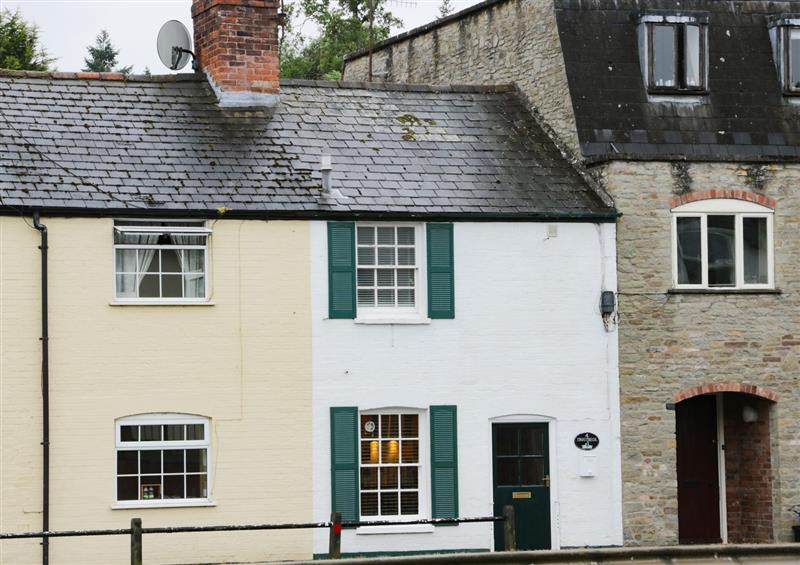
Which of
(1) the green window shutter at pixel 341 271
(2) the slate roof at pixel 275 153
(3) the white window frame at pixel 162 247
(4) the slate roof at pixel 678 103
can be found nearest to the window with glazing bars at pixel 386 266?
(1) the green window shutter at pixel 341 271

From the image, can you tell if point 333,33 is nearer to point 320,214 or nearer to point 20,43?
point 20,43

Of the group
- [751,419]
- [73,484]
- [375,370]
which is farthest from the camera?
[751,419]

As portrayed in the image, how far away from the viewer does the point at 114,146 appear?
22.2 meters

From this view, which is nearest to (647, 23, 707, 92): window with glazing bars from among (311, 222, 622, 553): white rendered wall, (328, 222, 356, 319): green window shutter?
(311, 222, 622, 553): white rendered wall

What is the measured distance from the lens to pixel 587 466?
22.5m

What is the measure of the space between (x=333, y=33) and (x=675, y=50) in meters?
27.0

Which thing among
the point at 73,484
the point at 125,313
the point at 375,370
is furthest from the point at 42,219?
the point at 375,370

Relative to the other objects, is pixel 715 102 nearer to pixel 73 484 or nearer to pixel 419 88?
pixel 419 88

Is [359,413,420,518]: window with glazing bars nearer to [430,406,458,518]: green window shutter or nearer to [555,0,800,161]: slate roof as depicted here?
[430,406,458,518]: green window shutter

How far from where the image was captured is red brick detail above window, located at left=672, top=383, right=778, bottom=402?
22969 mm

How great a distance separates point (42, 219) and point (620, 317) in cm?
804

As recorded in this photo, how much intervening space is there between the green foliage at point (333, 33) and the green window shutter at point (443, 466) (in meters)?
27.5

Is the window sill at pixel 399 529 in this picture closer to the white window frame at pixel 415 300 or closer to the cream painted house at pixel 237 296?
Result: the cream painted house at pixel 237 296

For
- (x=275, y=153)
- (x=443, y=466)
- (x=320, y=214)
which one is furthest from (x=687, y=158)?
(x=275, y=153)
